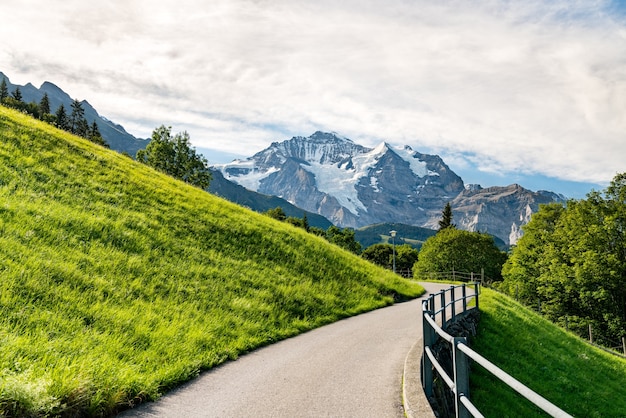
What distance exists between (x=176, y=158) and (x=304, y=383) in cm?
6931

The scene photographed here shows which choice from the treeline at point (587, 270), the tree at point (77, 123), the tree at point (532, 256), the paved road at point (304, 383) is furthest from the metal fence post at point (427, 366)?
the tree at point (77, 123)

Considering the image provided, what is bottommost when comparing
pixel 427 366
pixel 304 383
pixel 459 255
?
pixel 304 383

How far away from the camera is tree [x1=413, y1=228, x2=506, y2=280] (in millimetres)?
84312

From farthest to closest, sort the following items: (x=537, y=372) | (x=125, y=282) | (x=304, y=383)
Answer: (x=537, y=372) < (x=125, y=282) < (x=304, y=383)

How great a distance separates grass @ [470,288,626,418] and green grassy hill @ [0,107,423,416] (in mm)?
5563

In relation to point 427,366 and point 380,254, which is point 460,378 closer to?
point 427,366

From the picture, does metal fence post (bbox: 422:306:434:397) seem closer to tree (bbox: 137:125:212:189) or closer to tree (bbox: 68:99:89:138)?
tree (bbox: 137:125:212:189)

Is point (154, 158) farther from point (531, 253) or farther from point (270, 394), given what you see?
point (270, 394)

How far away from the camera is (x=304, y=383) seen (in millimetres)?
8328

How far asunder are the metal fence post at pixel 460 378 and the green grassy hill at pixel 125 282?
5.14 meters

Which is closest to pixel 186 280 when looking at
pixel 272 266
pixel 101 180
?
pixel 272 266

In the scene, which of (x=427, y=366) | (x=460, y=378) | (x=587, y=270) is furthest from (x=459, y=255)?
(x=460, y=378)

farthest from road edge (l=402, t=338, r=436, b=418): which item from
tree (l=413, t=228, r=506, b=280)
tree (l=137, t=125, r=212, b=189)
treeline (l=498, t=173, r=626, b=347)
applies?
tree (l=413, t=228, r=506, b=280)

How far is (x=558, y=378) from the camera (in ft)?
56.3
